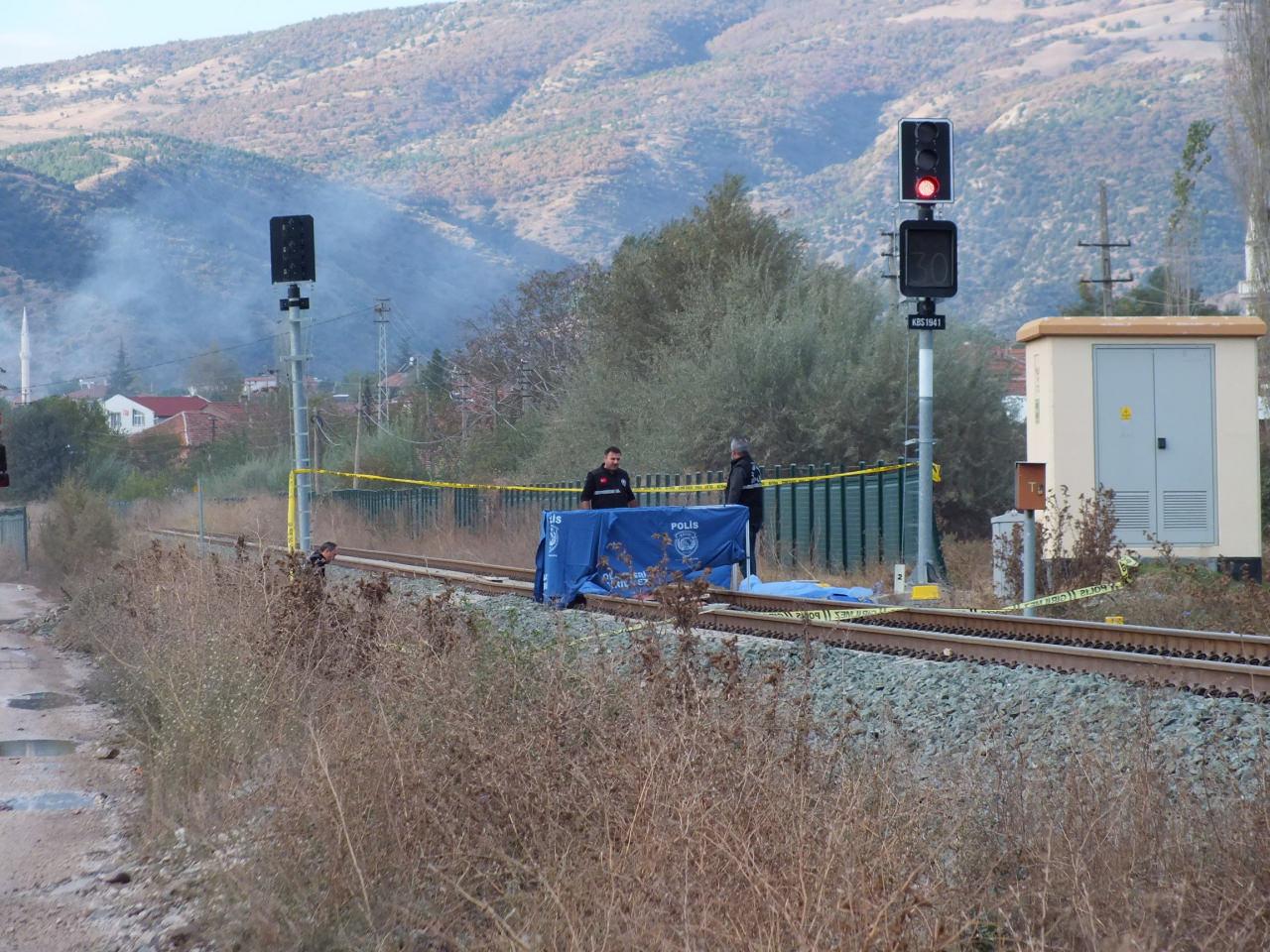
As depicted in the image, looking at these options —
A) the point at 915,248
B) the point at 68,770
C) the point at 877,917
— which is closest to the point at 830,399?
the point at 915,248

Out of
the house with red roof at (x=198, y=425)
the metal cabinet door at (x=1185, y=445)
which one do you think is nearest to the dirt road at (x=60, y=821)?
the metal cabinet door at (x=1185, y=445)

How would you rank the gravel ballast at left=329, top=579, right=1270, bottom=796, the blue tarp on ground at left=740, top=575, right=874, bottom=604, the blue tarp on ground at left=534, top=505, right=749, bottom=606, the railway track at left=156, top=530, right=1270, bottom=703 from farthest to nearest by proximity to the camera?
1. the blue tarp on ground at left=534, top=505, right=749, bottom=606
2. the blue tarp on ground at left=740, top=575, right=874, bottom=604
3. the railway track at left=156, top=530, right=1270, bottom=703
4. the gravel ballast at left=329, top=579, right=1270, bottom=796

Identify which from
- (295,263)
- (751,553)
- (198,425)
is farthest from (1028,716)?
(198,425)

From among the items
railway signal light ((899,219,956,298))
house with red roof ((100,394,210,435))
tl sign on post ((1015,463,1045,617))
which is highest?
house with red roof ((100,394,210,435))

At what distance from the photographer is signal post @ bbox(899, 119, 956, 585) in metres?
14.7

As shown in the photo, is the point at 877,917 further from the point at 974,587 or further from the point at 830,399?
the point at 830,399

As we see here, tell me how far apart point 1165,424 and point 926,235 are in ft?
11.7

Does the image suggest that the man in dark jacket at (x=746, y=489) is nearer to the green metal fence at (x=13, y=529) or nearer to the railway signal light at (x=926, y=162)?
the railway signal light at (x=926, y=162)

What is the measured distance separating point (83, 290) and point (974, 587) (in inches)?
5872

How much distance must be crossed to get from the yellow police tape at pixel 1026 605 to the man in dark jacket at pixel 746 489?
365 cm

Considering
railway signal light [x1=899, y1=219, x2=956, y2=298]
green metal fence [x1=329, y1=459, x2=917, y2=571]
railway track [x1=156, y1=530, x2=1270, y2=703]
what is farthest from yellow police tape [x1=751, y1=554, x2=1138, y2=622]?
green metal fence [x1=329, y1=459, x2=917, y2=571]

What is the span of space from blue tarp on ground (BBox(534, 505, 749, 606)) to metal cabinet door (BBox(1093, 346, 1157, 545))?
13.0 ft

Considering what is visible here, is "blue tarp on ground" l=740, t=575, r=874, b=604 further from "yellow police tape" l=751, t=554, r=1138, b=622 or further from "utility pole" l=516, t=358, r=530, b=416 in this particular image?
"utility pole" l=516, t=358, r=530, b=416

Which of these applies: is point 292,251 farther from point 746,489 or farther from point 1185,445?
point 1185,445
